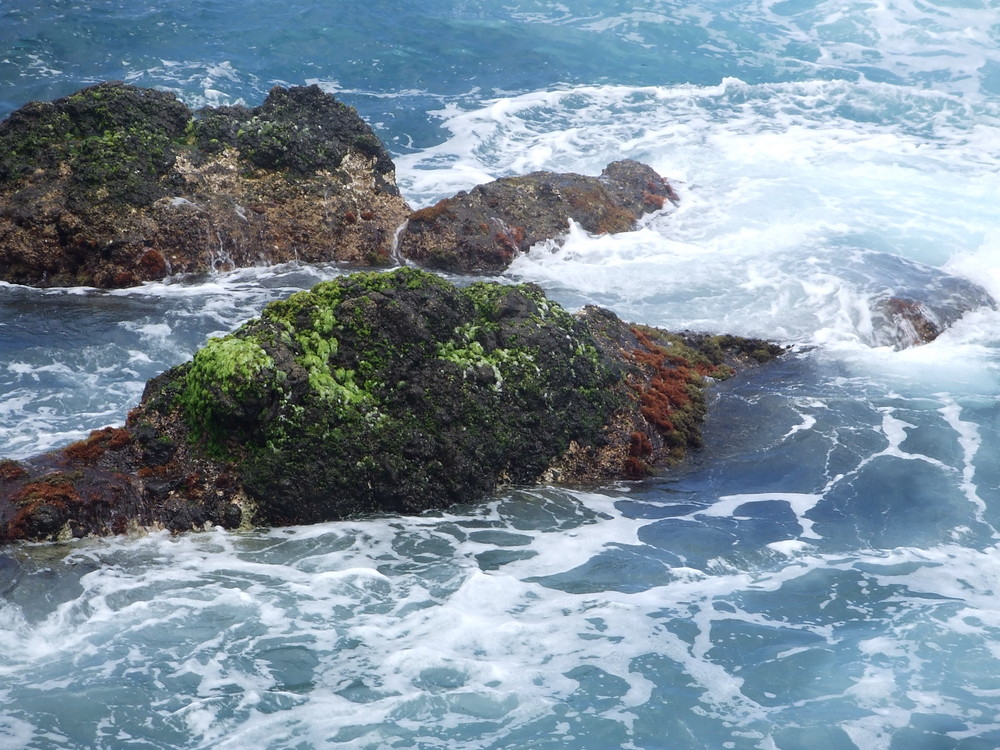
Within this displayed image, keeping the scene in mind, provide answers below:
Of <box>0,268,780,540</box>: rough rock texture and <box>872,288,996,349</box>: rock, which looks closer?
<box>0,268,780,540</box>: rough rock texture

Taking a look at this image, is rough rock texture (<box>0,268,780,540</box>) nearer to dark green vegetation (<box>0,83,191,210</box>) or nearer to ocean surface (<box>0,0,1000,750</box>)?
ocean surface (<box>0,0,1000,750</box>)

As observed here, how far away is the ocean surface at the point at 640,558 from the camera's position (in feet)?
23.1

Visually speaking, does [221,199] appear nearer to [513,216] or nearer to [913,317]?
[513,216]

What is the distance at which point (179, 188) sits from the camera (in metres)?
15.0

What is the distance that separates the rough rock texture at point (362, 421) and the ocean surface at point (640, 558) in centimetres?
32

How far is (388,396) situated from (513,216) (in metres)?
7.90

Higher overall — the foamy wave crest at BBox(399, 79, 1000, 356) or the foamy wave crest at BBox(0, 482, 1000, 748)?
the foamy wave crest at BBox(399, 79, 1000, 356)

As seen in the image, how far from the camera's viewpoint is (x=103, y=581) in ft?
25.7

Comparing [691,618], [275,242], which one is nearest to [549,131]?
[275,242]

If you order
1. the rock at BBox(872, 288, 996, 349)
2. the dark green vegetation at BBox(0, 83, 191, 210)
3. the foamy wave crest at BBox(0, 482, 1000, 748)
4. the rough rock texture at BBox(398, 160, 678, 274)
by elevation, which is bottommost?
the foamy wave crest at BBox(0, 482, 1000, 748)

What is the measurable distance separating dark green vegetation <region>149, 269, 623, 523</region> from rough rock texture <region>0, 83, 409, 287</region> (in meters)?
5.39

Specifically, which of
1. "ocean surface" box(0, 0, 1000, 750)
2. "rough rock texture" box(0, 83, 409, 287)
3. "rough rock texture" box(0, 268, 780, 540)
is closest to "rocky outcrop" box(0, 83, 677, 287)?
"rough rock texture" box(0, 83, 409, 287)

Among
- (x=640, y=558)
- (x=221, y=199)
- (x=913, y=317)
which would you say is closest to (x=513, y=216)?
(x=221, y=199)

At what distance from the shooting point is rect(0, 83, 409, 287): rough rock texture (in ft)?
46.2
